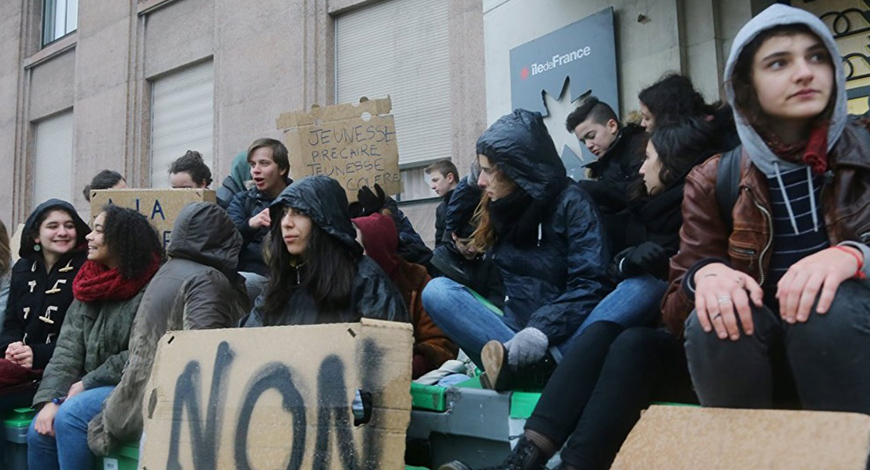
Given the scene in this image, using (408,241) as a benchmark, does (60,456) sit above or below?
below

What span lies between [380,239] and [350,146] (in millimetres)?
789

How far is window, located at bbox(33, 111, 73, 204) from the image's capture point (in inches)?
569

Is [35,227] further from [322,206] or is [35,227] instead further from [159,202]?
[322,206]

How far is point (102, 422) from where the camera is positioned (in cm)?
409

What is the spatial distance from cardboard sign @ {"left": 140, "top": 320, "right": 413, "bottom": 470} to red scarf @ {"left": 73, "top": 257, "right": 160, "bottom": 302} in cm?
139

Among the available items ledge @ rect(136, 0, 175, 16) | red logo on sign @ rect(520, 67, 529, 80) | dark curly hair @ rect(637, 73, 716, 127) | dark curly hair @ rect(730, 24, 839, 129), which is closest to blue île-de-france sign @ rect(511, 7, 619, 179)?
red logo on sign @ rect(520, 67, 529, 80)

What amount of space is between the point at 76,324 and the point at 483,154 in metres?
2.69

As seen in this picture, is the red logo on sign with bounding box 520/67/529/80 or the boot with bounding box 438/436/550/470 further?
the red logo on sign with bounding box 520/67/529/80

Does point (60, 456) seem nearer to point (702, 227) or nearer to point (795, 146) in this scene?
point (702, 227)

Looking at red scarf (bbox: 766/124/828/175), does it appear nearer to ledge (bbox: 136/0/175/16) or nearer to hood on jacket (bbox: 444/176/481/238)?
hood on jacket (bbox: 444/176/481/238)

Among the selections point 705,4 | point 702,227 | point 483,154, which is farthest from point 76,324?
point 705,4

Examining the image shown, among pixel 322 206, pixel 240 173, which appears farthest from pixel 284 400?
pixel 240 173

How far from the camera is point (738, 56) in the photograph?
2.26 metres

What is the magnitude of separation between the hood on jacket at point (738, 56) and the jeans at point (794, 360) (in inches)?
15.9
